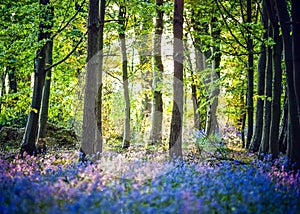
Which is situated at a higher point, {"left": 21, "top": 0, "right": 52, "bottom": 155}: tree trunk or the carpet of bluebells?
{"left": 21, "top": 0, "right": 52, "bottom": 155}: tree trunk

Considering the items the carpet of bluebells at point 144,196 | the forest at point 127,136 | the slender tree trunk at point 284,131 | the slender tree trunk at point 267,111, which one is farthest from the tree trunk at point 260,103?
the carpet of bluebells at point 144,196

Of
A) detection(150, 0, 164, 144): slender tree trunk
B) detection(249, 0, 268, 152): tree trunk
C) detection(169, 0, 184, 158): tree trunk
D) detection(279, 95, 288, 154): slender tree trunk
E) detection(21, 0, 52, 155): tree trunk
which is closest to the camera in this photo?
detection(169, 0, 184, 158): tree trunk

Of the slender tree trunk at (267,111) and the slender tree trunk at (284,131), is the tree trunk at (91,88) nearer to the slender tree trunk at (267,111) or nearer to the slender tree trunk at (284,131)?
the slender tree trunk at (267,111)

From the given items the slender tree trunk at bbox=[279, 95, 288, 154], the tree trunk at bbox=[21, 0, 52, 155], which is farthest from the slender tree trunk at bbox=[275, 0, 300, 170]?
the tree trunk at bbox=[21, 0, 52, 155]

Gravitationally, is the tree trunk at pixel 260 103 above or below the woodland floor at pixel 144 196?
above

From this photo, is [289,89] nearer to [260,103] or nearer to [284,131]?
[284,131]

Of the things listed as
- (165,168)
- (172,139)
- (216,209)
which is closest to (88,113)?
(172,139)

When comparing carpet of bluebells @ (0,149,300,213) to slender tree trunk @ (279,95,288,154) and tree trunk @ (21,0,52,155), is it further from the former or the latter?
slender tree trunk @ (279,95,288,154)

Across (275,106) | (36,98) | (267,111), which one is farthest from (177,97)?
(36,98)

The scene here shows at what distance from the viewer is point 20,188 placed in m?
4.34

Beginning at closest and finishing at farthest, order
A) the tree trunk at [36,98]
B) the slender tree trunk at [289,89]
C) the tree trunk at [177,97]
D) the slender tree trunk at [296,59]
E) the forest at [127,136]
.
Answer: the forest at [127,136]
the slender tree trunk at [296,59]
the slender tree trunk at [289,89]
the tree trunk at [177,97]
the tree trunk at [36,98]

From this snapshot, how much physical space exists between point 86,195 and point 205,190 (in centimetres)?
158

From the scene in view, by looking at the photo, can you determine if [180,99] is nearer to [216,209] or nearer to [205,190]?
[205,190]

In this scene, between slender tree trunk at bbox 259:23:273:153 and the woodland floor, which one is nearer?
the woodland floor
